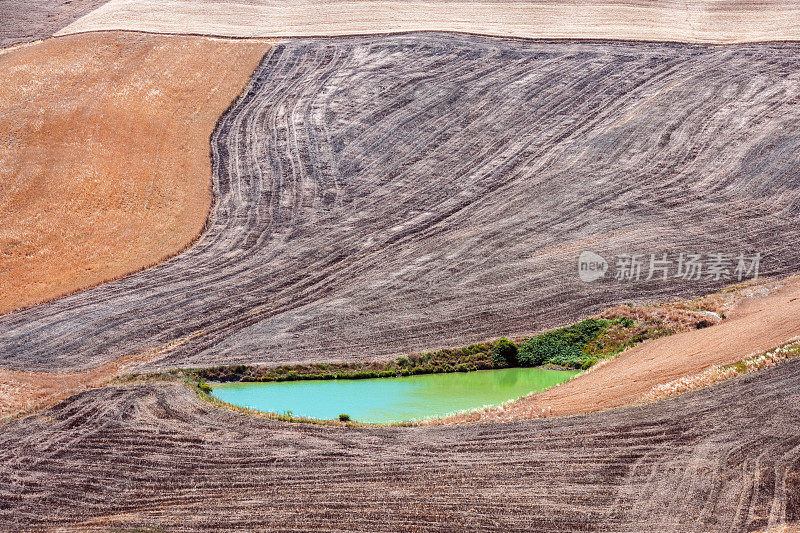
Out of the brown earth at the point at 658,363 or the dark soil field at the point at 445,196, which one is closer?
the brown earth at the point at 658,363

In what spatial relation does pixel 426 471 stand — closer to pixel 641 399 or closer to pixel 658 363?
pixel 641 399

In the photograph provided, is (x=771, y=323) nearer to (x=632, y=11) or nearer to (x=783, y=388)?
(x=783, y=388)

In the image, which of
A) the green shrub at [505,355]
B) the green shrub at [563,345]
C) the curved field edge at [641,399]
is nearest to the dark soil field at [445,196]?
the green shrub at [563,345]

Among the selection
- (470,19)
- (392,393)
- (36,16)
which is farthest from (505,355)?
(36,16)

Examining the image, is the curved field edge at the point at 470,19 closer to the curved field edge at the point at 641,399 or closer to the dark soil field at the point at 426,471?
the curved field edge at the point at 641,399

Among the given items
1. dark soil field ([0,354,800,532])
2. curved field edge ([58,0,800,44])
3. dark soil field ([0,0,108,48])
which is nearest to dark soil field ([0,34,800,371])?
curved field edge ([58,0,800,44])

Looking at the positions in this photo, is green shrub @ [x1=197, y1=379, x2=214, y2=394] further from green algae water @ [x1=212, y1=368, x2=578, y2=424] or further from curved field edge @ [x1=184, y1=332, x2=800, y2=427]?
curved field edge @ [x1=184, y1=332, x2=800, y2=427]

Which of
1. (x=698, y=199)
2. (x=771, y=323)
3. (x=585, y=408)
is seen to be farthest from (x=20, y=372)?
(x=698, y=199)
